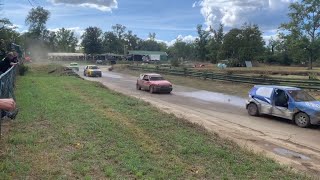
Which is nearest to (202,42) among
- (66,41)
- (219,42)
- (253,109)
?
(219,42)

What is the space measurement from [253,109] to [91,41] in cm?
11560

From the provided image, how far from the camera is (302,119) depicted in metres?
14.7

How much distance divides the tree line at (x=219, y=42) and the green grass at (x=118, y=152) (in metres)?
19.6

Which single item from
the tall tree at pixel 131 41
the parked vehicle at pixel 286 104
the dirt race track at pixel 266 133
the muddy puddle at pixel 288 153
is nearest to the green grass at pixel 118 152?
the dirt race track at pixel 266 133

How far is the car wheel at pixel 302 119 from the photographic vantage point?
14.5 meters

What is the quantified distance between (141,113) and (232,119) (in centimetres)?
465

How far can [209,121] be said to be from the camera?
1527cm

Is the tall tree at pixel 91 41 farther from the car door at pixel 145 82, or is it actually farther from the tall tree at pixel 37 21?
the car door at pixel 145 82

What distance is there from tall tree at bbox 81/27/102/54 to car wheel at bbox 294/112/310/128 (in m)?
117

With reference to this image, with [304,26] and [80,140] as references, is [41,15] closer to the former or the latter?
[304,26]

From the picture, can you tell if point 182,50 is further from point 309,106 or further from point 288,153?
point 288,153

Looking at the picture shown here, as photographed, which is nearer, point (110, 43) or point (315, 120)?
point (315, 120)

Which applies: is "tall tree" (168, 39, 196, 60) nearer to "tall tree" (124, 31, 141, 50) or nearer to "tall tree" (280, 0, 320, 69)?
"tall tree" (124, 31, 141, 50)

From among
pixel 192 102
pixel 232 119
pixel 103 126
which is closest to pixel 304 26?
pixel 192 102
